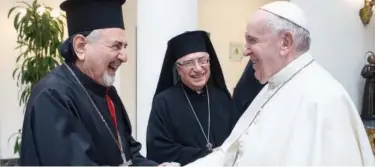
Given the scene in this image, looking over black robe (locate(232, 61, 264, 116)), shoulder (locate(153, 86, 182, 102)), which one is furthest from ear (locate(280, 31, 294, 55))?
black robe (locate(232, 61, 264, 116))

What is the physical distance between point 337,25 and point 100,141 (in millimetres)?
6628

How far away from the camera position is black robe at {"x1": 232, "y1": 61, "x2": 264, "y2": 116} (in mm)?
3939

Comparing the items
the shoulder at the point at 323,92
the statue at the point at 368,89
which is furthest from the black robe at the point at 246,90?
the statue at the point at 368,89

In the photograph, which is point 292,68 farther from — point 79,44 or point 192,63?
point 192,63

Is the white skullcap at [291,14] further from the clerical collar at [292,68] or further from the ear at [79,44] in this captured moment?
the ear at [79,44]

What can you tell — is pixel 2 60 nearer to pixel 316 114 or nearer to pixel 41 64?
pixel 41 64

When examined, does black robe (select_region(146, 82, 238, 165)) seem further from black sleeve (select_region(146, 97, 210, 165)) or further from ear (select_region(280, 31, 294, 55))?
ear (select_region(280, 31, 294, 55))

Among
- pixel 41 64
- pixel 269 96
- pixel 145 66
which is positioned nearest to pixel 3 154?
pixel 41 64

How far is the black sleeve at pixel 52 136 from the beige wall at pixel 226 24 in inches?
245

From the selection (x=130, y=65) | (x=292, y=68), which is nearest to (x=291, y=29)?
(x=292, y=68)

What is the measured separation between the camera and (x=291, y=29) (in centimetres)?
221

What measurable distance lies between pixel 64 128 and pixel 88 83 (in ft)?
1.22

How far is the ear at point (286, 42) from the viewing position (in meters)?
2.20

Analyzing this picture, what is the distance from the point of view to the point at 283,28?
222 centimetres
